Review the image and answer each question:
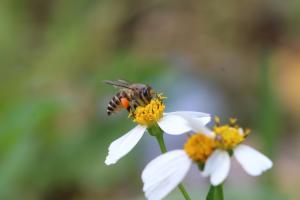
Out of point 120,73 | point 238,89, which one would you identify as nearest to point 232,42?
point 238,89

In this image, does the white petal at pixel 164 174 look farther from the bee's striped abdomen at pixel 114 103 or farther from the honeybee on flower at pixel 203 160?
the bee's striped abdomen at pixel 114 103

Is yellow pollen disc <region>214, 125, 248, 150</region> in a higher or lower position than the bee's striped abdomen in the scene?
lower

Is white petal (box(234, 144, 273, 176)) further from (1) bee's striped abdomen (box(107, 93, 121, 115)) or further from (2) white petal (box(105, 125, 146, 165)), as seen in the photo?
(1) bee's striped abdomen (box(107, 93, 121, 115))

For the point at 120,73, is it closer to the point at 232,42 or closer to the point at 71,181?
the point at 71,181

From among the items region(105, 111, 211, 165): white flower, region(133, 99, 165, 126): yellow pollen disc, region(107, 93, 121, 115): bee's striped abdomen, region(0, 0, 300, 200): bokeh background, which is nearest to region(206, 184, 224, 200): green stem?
region(105, 111, 211, 165): white flower

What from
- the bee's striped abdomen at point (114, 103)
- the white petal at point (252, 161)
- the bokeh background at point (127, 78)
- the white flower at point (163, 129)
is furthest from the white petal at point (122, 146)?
the bokeh background at point (127, 78)
